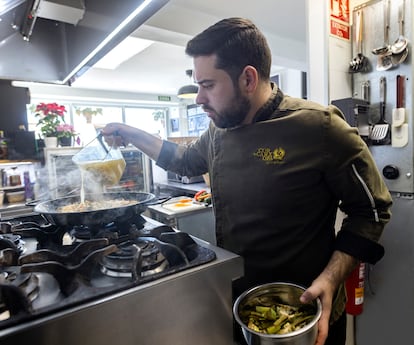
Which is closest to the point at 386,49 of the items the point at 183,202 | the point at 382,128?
the point at 382,128

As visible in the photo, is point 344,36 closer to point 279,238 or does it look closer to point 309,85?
point 309,85

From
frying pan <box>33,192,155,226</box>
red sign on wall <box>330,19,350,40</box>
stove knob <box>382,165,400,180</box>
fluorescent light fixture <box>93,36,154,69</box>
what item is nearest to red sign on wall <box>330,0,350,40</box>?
red sign on wall <box>330,19,350,40</box>

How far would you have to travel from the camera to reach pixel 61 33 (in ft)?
4.92

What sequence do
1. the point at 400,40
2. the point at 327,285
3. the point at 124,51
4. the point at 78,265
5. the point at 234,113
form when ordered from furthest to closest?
the point at 124,51
the point at 400,40
the point at 234,113
the point at 327,285
the point at 78,265

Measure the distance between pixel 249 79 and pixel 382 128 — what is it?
0.96 m

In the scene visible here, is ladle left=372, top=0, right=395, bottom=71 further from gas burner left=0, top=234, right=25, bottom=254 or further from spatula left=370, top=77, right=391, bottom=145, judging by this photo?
gas burner left=0, top=234, right=25, bottom=254

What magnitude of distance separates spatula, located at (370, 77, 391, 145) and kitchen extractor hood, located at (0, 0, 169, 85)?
121 cm

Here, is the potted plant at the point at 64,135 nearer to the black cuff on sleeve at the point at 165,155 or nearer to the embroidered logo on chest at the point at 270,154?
the black cuff on sleeve at the point at 165,155

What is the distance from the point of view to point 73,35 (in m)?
1.42

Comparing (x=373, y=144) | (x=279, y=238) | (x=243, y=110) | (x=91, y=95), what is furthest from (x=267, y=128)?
(x=91, y=95)

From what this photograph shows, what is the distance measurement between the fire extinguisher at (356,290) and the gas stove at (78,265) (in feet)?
3.71

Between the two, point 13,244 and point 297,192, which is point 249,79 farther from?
Result: point 13,244

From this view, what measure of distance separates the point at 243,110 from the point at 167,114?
6.89 m

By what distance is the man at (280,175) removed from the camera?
2.86ft
